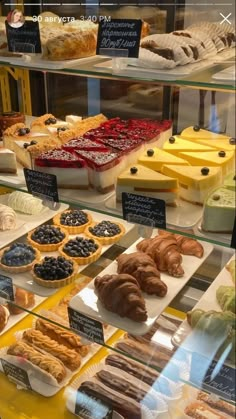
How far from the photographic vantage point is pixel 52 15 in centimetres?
180

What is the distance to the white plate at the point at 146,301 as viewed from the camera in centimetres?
157

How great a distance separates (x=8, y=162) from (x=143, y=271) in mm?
650

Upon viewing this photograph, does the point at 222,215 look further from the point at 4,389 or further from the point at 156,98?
the point at 4,389

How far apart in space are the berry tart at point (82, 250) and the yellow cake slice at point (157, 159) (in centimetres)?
51

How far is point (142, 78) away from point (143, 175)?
32 centimetres

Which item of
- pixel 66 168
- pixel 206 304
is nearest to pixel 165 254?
pixel 206 304

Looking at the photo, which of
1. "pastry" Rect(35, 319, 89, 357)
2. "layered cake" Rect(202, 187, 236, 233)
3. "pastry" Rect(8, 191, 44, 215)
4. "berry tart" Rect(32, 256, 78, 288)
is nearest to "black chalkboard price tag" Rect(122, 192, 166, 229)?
"layered cake" Rect(202, 187, 236, 233)

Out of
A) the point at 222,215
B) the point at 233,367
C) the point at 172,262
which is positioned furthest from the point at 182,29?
the point at 233,367

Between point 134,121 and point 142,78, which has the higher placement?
point 142,78

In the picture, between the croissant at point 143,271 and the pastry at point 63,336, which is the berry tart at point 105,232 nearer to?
the croissant at point 143,271

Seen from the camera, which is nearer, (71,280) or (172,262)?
(172,262)

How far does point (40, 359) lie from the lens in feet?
6.63

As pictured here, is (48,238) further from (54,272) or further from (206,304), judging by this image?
(206,304)

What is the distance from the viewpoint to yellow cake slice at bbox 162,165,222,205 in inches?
59.4
